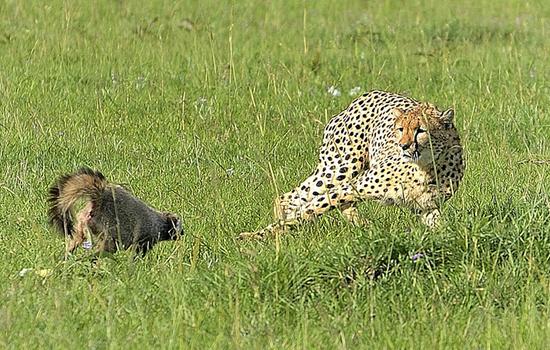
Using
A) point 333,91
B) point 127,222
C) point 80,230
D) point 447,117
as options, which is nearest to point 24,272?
point 80,230

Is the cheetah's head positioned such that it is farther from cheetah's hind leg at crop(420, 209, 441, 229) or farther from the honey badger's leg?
the honey badger's leg

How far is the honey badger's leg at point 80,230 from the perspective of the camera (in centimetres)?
553

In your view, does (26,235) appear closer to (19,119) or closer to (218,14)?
(19,119)

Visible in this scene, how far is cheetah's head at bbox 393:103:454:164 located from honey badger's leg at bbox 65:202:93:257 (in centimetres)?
156

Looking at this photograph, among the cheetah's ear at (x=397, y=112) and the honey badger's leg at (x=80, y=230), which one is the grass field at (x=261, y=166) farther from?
the cheetah's ear at (x=397, y=112)

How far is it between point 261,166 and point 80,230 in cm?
203

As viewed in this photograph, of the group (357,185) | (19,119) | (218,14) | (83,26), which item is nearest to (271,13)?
(218,14)

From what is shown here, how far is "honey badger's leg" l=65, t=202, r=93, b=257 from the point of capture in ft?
18.1

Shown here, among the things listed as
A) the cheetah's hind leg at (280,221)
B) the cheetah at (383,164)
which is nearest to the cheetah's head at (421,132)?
the cheetah at (383,164)

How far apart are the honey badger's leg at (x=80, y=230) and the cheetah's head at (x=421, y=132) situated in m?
1.56

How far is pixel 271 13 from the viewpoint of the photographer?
1212cm

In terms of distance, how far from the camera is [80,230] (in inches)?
218

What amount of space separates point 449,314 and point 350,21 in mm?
7645

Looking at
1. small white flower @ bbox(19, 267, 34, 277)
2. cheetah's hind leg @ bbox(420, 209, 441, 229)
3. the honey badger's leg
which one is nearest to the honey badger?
the honey badger's leg
